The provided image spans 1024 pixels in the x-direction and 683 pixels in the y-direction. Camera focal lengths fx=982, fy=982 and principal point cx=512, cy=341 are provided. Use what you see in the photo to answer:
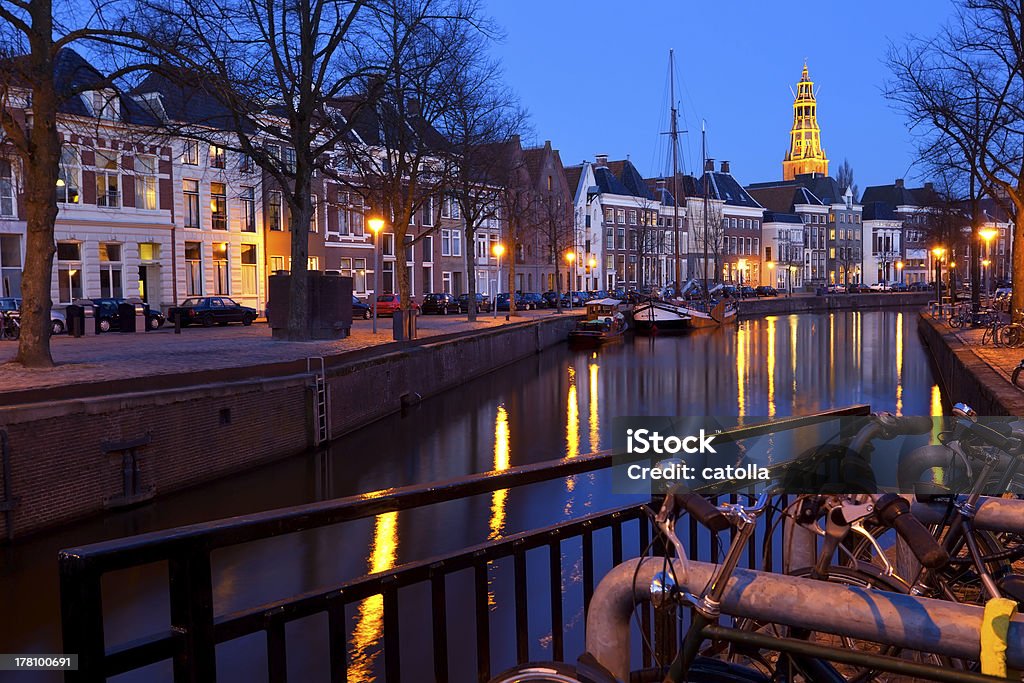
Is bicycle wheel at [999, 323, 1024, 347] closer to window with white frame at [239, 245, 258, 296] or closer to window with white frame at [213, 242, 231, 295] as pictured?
window with white frame at [213, 242, 231, 295]

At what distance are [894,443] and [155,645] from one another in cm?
569

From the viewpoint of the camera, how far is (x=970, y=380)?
17.7 metres

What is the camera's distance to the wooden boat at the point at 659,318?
178ft

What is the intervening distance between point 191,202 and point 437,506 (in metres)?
34.3

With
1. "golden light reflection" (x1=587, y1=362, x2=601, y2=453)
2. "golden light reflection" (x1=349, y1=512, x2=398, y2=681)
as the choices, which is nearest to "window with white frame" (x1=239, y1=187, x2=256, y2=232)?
"golden light reflection" (x1=587, y1=362, x2=601, y2=453)

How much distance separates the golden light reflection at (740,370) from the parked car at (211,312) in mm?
19853

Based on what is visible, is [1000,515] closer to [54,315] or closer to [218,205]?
[54,315]

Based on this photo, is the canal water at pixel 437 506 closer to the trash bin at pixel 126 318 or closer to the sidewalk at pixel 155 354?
the sidewalk at pixel 155 354

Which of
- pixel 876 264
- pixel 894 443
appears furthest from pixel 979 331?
pixel 876 264

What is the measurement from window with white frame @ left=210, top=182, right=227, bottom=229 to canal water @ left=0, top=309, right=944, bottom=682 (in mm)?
17779

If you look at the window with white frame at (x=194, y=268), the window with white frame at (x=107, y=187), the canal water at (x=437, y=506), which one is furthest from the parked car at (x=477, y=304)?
the window with white frame at (x=107, y=187)

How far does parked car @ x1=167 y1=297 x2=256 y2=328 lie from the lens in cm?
3862

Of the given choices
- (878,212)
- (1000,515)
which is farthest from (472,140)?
(878,212)

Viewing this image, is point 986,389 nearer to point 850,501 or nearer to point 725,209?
point 850,501
